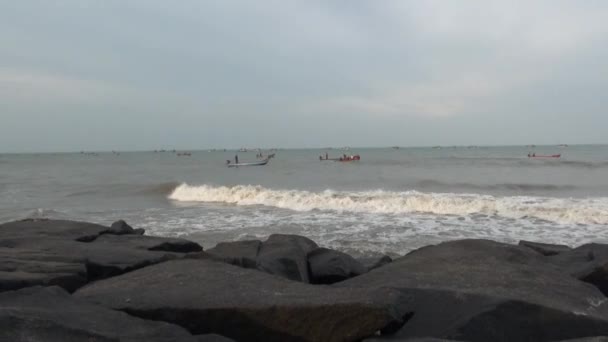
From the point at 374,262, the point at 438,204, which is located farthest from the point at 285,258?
the point at 438,204

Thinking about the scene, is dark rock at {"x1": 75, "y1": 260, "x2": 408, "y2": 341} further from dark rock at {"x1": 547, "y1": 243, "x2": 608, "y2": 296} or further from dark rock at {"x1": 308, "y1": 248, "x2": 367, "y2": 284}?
dark rock at {"x1": 547, "y1": 243, "x2": 608, "y2": 296}

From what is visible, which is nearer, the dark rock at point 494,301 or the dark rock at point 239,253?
the dark rock at point 494,301

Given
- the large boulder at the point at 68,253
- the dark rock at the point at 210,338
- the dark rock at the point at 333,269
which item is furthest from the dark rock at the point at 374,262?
the dark rock at the point at 210,338

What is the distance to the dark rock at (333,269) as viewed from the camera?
22.8 feet

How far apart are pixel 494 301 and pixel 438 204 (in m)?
15.8

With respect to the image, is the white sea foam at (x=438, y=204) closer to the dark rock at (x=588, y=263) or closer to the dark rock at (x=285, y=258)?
the dark rock at (x=588, y=263)

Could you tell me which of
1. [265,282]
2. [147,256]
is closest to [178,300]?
[265,282]

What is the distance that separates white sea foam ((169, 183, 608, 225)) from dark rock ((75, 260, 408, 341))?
1422 centimetres

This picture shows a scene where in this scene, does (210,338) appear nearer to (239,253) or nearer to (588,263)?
(239,253)

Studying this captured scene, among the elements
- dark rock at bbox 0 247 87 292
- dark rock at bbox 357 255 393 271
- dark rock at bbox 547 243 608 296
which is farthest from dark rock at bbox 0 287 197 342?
dark rock at bbox 547 243 608 296

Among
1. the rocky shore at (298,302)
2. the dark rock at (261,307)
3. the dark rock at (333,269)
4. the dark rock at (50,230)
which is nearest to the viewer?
the rocky shore at (298,302)

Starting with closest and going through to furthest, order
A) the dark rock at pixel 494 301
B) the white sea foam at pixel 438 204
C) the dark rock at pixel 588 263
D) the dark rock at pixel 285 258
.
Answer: the dark rock at pixel 494 301 < the dark rock at pixel 588 263 < the dark rock at pixel 285 258 < the white sea foam at pixel 438 204

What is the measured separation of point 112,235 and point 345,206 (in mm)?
12815

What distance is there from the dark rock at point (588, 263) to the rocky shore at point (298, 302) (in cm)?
2
